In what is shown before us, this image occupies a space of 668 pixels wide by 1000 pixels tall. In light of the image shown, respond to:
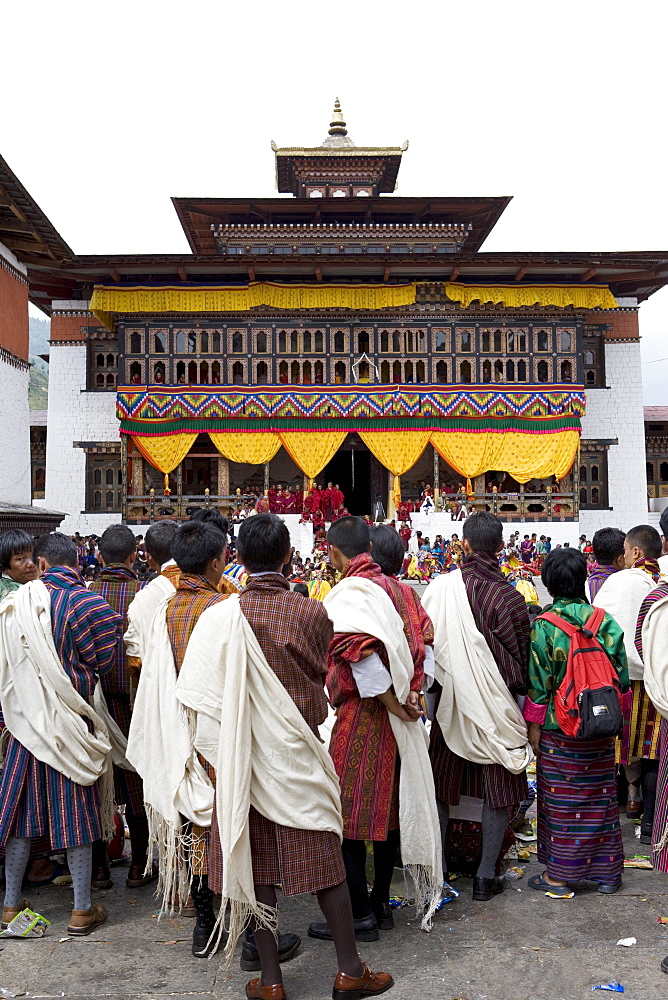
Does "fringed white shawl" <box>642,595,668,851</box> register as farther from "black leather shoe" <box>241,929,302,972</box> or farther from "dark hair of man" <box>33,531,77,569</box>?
"dark hair of man" <box>33,531,77,569</box>

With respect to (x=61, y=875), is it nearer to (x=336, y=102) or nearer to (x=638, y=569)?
(x=638, y=569)

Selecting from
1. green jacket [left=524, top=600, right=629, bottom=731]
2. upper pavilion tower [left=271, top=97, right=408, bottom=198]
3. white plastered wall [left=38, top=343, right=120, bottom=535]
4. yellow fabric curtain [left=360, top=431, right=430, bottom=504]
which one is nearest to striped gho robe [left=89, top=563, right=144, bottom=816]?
green jacket [left=524, top=600, right=629, bottom=731]

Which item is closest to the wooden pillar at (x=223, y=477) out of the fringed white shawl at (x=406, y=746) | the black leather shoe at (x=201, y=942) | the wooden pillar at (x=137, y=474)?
the wooden pillar at (x=137, y=474)

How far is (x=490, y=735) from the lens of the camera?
4.63m

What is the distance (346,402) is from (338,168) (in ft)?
34.3

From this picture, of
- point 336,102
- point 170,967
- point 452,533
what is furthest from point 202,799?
point 336,102

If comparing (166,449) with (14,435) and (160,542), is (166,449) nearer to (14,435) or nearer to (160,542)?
(14,435)

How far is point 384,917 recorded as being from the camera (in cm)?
429

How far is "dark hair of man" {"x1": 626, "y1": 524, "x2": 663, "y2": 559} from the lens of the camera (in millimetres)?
5895

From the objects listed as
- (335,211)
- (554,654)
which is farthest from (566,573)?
(335,211)

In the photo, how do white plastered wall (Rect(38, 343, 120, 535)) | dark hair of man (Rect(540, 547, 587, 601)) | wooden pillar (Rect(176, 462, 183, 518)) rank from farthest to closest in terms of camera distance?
white plastered wall (Rect(38, 343, 120, 535)) → wooden pillar (Rect(176, 462, 183, 518)) → dark hair of man (Rect(540, 547, 587, 601))

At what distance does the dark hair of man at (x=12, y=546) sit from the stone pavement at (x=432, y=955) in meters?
1.91

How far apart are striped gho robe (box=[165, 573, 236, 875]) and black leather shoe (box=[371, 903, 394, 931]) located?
93 cm

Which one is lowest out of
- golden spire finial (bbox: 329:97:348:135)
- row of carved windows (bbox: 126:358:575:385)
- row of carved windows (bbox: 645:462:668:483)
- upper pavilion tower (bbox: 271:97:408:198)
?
row of carved windows (bbox: 645:462:668:483)
